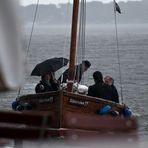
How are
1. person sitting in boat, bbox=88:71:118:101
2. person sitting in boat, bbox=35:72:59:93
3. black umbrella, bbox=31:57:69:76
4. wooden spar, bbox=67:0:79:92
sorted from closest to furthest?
person sitting in boat, bbox=88:71:118:101
wooden spar, bbox=67:0:79:92
person sitting in boat, bbox=35:72:59:93
black umbrella, bbox=31:57:69:76

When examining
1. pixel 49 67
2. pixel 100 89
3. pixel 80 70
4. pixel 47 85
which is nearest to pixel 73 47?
pixel 80 70

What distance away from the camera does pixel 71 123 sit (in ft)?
18.5

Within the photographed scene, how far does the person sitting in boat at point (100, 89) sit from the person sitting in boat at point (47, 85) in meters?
1.23

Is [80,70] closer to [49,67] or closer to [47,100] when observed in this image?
[49,67]

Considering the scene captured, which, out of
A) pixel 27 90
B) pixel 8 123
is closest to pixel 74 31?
pixel 8 123

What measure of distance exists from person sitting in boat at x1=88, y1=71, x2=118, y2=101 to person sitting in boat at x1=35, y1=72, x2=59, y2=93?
1.23 m

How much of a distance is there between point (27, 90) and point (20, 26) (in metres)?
26.2

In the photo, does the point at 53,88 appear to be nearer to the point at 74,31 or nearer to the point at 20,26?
the point at 74,31

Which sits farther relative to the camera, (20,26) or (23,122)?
(23,122)

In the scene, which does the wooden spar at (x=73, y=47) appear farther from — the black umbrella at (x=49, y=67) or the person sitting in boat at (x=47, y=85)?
the black umbrella at (x=49, y=67)

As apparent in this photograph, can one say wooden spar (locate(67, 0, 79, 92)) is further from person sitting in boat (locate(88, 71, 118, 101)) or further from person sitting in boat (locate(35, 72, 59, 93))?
person sitting in boat (locate(88, 71, 118, 101))

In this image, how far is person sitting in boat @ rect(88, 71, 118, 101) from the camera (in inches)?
609

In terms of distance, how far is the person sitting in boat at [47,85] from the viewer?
16703 mm

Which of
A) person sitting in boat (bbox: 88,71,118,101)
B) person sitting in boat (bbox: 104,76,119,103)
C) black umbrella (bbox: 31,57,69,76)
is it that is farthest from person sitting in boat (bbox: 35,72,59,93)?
person sitting in boat (bbox: 104,76,119,103)
